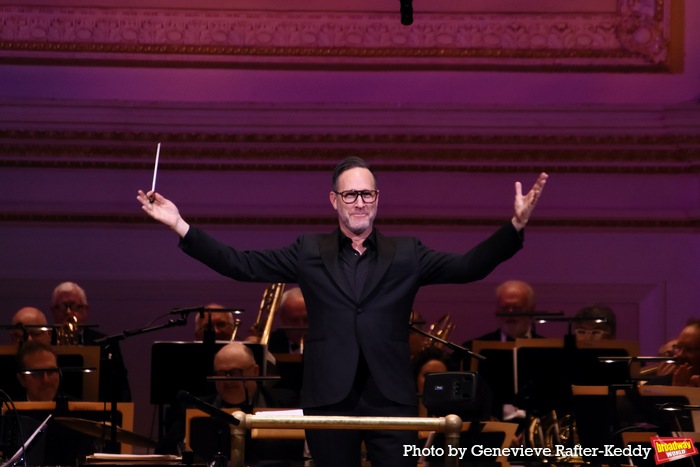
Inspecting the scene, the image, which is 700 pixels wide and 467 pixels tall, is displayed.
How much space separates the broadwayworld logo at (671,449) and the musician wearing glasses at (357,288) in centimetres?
99

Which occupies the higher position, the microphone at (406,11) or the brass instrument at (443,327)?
the microphone at (406,11)

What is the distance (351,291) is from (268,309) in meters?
3.98

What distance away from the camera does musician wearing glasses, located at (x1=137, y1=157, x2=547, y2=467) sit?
3256 millimetres

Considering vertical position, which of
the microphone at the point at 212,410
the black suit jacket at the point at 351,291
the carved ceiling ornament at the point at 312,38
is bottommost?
the microphone at the point at 212,410

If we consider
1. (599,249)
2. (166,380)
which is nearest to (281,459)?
(166,380)

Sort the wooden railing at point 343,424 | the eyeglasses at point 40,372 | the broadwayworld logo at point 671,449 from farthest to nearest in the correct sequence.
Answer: the eyeglasses at point 40,372, the broadwayworld logo at point 671,449, the wooden railing at point 343,424

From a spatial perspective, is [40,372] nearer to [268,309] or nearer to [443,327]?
[268,309]

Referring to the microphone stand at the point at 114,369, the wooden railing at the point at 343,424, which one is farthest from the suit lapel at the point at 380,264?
the microphone stand at the point at 114,369

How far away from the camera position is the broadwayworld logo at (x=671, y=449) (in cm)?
406

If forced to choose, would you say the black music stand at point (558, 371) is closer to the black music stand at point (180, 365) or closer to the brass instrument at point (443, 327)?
the black music stand at point (180, 365)

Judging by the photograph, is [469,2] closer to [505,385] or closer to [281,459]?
[505,385]

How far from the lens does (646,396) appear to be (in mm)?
4910

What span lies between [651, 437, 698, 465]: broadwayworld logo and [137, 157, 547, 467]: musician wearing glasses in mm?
994

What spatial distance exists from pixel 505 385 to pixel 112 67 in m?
3.34
